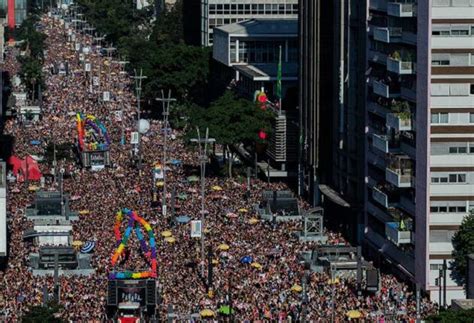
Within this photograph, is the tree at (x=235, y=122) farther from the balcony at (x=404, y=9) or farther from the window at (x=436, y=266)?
the window at (x=436, y=266)

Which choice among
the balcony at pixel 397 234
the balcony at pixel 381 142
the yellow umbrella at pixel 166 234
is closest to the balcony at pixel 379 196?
the balcony at pixel 397 234

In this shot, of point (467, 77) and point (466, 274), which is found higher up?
point (467, 77)

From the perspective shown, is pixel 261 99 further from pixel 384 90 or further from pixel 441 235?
pixel 441 235

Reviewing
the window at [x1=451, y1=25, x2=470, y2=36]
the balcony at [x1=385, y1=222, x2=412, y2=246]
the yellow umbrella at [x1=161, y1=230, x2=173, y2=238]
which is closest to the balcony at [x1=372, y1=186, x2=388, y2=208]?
the balcony at [x1=385, y1=222, x2=412, y2=246]

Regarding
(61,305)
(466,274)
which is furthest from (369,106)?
(61,305)

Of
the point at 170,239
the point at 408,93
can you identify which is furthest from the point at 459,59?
the point at 170,239

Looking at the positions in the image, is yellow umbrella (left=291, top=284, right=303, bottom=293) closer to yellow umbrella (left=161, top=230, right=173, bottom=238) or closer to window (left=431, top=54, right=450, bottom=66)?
window (left=431, top=54, right=450, bottom=66)

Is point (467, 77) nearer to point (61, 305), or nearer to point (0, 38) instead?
point (61, 305)
